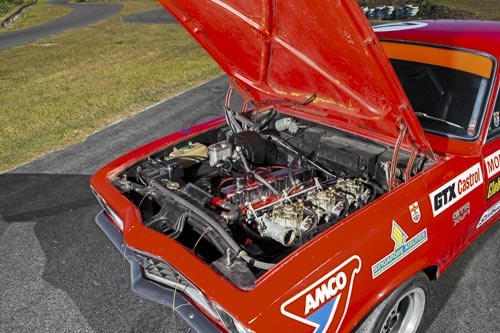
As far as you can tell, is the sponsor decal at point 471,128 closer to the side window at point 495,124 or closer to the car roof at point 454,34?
the side window at point 495,124

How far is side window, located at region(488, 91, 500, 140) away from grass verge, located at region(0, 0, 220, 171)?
5.27 m

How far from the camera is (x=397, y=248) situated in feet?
7.06

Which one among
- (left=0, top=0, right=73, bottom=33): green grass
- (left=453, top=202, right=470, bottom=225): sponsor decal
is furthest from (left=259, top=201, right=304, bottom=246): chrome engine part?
(left=0, top=0, right=73, bottom=33): green grass

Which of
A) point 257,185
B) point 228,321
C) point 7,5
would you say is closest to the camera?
point 228,321

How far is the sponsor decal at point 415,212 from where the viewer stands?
7.32 feet

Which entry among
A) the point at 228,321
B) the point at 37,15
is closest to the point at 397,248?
the point at 228,321

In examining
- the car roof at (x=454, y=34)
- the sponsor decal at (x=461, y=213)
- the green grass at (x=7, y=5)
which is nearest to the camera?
the sponsor decal at (x=461, y=213)

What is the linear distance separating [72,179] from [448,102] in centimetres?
396

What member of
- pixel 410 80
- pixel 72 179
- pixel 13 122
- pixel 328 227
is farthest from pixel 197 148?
pixel 13 122

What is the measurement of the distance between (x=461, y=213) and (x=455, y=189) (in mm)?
182

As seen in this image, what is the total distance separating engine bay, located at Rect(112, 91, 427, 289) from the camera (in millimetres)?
2279

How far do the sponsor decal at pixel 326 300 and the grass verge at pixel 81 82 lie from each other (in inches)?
188

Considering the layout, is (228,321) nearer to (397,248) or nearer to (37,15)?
(397,248)

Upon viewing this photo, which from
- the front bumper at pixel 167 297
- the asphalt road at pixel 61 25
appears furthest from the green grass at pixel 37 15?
the front bumper at pixel 167 297
